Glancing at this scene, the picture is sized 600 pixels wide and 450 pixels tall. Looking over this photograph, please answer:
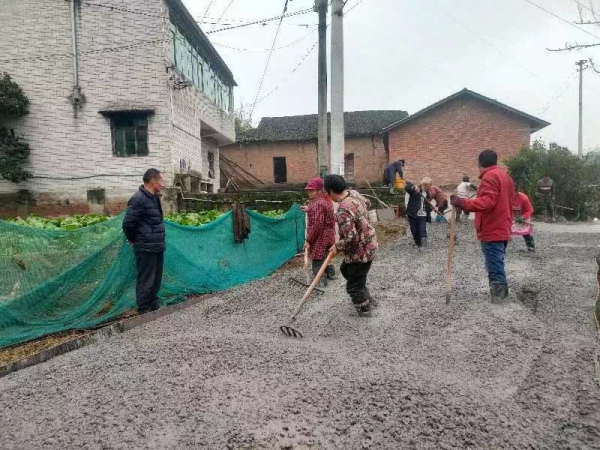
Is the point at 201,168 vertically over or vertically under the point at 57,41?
under

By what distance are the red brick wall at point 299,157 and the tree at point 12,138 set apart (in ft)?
50.1

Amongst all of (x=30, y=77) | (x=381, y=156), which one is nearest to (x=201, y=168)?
(x=30, y=77)

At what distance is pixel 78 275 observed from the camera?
472 cm

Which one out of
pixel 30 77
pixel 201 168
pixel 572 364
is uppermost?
pixel 30 77

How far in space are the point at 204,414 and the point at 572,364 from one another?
2786mm

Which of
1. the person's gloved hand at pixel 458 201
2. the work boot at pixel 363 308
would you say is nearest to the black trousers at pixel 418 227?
the person's gloved hand at pixel 458 201

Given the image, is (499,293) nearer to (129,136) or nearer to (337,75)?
(337,75)

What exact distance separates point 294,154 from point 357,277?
24.9 metres

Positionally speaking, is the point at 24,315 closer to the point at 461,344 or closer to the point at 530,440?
the point at 461,344

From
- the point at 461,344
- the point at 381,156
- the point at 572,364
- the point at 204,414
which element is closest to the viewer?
the point at 204,414

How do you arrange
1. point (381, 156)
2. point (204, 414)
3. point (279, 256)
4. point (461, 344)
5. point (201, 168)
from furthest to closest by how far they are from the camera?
point (381, 156) < point (201, 168) < point (279, 256) < point (461, 344) < point (204, 414)

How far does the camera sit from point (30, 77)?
14.7 metres

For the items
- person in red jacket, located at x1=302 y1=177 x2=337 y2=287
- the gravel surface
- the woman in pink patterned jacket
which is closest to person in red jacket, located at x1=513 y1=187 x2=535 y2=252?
the gravel surface

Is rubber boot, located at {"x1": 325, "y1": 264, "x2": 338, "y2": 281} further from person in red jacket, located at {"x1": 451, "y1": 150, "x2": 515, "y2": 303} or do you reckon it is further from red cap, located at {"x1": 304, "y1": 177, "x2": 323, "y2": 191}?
person in red jacket, located at {"x1": 451, "y1": 150, "x2": 515, "y2": 303}
